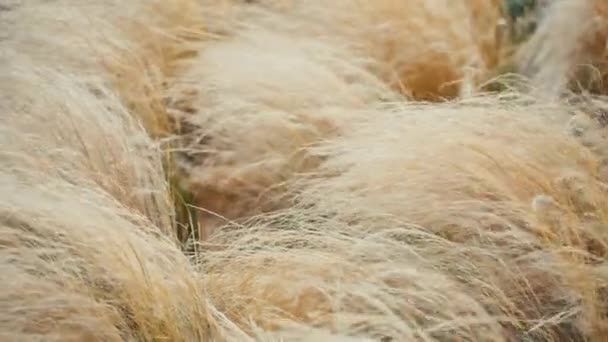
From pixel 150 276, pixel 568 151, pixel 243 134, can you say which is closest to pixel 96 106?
pixel 243 134

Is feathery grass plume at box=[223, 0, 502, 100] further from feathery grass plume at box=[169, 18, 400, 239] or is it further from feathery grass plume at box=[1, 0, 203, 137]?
feathery grass plume at box=[1, 0, 203, 137]

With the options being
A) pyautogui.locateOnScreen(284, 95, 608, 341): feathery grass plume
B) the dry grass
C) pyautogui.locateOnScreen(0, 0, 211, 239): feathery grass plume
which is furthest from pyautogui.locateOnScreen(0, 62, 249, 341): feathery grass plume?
pyautogui.locateOnScreen(0, 0, 211, 239): feathery grass plume

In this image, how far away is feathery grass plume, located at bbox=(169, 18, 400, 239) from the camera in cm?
235

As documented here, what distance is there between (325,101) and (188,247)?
550mm

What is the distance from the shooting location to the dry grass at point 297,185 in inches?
66.2

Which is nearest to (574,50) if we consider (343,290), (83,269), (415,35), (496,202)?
(415,35)

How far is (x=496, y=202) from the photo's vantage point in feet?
6.13

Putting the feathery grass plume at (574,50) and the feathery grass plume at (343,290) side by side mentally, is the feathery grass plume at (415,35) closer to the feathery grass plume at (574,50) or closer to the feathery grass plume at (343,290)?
the feathery grass plume at (574,50)

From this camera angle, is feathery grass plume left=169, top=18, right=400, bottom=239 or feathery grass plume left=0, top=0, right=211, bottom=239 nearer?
feathery grass plume left=169, top=18, right=400, bottom=239

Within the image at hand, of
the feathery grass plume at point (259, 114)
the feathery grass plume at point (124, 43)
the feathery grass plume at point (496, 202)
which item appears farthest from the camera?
the feathery grass plume at point (124, 43)

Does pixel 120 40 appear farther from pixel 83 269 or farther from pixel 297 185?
pixel 83 269

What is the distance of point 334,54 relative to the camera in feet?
8.63

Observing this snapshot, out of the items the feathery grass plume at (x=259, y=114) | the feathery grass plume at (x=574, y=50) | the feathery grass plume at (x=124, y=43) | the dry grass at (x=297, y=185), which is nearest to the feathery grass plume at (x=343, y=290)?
the dry grass at (x=297, y=185)

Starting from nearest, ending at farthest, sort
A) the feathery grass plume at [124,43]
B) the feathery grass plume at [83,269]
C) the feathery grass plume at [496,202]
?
the feathery grass plume at [83,269] < the feathery grass plume at [496,202] < the feathery grass plume at [124,43]
